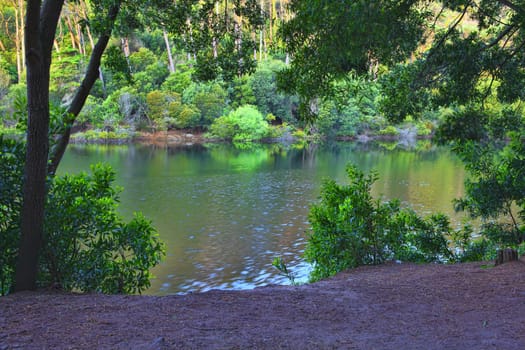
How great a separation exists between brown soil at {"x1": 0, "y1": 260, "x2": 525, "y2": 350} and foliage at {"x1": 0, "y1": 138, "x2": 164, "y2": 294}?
64cm

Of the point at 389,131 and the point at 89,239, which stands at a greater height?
the point at 89,239

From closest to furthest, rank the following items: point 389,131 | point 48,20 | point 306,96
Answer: point 48,20, point 306,96, point 389,131

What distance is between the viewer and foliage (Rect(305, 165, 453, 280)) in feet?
27.7

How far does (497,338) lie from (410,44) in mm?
4623

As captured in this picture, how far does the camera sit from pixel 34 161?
198 inches

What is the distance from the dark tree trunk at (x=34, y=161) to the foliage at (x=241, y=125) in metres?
44.6

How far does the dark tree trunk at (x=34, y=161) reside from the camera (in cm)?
497

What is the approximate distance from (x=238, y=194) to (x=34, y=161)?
17.8 m

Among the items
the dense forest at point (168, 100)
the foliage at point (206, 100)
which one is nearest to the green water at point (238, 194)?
the dense forest at point (168, 100)

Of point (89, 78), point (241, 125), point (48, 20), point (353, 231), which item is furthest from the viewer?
point (241, 125)

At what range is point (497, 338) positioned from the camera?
3807mm

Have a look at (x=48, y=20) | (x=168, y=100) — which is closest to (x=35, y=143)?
(x=48, y=20)

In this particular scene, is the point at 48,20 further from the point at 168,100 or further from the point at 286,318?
the point at 168,100

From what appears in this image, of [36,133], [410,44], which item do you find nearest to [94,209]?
[36,133]
